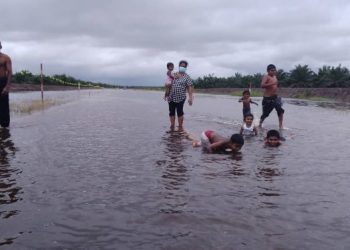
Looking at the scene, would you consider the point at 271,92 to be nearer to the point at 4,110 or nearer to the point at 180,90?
the point at 180,90

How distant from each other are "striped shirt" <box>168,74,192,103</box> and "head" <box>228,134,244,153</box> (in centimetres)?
411

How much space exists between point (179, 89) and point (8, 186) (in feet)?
24.4

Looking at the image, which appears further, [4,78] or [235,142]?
[4,78]

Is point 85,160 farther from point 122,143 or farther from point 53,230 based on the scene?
point 53,230

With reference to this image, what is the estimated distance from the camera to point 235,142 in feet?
26.6

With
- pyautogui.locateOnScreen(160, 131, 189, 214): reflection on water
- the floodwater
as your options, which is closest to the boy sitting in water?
the floodwater

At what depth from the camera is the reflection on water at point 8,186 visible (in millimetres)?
4258

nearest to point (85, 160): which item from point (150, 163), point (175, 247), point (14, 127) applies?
point (150, 163)

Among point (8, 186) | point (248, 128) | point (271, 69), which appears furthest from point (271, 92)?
point (8, 186)

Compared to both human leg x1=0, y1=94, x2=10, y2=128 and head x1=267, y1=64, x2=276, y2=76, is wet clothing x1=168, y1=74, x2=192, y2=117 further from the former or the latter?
human leg x1=0, y1=94, x2=10, y2=128

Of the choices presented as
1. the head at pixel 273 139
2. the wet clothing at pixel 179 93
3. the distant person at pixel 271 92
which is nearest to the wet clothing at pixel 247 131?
the head at pixel 273 139

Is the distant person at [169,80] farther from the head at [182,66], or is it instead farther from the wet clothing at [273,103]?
the wet clothing at [273,103]

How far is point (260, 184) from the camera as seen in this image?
566cm

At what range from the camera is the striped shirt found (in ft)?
39.8
